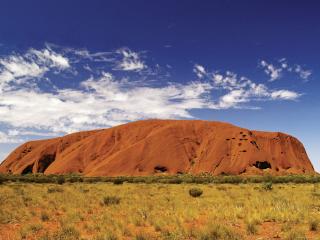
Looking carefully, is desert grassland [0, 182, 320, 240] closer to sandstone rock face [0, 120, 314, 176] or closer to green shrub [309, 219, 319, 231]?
green shrub [309, 219, 319, 231]

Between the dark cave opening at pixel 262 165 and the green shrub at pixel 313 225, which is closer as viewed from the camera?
the green shrub at pixel 313 225

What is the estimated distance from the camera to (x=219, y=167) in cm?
8525

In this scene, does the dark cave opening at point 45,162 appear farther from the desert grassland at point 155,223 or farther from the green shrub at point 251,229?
the green shrub at point 251,229

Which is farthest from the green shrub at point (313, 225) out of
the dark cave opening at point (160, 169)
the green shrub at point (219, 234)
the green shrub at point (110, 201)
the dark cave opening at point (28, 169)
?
the dark cave opening at point (28, 169)

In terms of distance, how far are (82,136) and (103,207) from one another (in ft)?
337

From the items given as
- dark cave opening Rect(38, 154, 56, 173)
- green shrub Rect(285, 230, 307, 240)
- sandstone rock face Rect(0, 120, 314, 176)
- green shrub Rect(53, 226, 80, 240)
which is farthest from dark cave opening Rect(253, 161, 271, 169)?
green shrub Rect(53, 226, 80, 240)

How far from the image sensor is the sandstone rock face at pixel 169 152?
85.8 meters

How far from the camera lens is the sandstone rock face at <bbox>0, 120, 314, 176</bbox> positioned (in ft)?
282

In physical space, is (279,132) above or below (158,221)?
above

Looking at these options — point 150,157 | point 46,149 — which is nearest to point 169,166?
point 150,157

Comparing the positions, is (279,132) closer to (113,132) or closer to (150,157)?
(150,157)

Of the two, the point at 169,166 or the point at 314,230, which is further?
the point at 169,166

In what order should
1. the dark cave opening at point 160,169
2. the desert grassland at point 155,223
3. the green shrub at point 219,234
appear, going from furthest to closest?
the dark cave opening at point 160,169 < the desert grassland at point 155,223 < the green shrub at point 219,234

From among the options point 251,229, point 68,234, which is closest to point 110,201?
point 68,234
